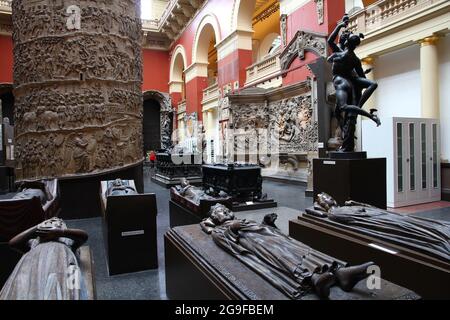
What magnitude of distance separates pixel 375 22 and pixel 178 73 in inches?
731

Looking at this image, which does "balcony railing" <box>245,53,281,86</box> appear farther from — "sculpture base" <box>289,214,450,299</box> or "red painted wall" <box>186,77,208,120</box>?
"sculpture base" <box>289,214,450,299</box>

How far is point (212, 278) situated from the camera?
72.6 inches

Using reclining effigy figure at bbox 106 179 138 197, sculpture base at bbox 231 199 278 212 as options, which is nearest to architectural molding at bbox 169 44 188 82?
sculpture base at bbox 231 199 278 212

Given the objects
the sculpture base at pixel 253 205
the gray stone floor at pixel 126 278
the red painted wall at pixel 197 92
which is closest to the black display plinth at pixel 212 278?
the gray stone floor at pixel 126 278

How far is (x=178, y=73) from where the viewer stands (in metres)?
25.2

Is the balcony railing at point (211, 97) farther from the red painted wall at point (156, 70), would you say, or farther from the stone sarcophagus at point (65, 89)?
the stone sarcophagus at point (65, 89)

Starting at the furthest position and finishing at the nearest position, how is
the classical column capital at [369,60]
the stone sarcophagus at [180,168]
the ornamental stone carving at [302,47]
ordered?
the stone sarcophagus at [180,168]
the ornamental stone carving at [302,47]
the classical column capital at [369,60]

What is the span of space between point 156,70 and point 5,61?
9.95 meters

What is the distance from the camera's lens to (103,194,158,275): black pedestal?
341 centimetres

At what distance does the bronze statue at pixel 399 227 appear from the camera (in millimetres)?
2238

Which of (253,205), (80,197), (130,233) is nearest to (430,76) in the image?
(253,205)

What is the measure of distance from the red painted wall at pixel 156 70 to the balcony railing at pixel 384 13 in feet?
60.4
